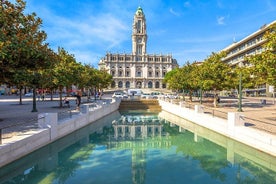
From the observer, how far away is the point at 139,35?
5748 inches

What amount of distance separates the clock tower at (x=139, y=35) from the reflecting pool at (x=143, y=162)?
13431 centimetres

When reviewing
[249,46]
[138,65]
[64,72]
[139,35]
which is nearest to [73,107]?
[64,72]

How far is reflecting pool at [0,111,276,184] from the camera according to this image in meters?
9.11

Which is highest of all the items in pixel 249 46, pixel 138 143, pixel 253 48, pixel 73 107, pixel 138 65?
pixel 138 65

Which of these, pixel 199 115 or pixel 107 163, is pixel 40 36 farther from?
pixel 199 115

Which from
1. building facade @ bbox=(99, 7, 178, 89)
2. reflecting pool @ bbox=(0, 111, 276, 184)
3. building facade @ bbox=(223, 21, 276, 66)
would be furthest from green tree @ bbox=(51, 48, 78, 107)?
building facade @ bbox=(99, 7, 178, 89)

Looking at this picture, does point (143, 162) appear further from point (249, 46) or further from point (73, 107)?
point (249, 46)

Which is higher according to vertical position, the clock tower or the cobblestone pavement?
the clock tower

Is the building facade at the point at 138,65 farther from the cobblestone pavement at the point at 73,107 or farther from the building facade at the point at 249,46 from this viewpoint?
the cobblestone pavement at the point at 73,107

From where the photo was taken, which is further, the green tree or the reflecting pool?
the green tree

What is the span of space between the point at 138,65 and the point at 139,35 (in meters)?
19.8

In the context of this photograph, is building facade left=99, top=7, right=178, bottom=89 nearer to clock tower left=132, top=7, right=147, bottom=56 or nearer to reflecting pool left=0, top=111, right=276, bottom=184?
clock tower left=132, top=7, right=147, bottom=56

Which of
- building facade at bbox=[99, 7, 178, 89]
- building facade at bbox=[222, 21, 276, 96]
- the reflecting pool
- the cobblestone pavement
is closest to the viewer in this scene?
the reflecting pool

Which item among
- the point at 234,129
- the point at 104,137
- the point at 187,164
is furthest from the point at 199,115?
the point at 187,164
